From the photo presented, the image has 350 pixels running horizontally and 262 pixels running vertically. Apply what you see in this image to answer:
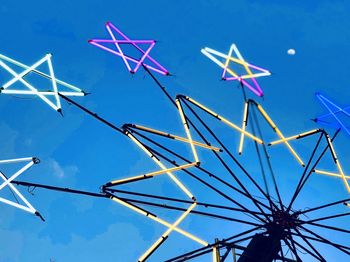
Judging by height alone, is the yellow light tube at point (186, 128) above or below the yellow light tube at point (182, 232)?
above

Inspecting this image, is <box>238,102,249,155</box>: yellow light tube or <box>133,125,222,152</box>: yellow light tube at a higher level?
<box>238,102,249,155</box>: yellow light tube

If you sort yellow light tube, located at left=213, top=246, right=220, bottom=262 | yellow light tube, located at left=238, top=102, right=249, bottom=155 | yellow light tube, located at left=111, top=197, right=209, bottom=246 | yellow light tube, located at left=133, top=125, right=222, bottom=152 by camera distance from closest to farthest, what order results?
yellow light tube, located at left=111, top=197, right=209, bottom=246
yellow light tube, located at left=213, top=246, right=220, bottom=262
yellow light tube, located at left=133, top=125, right=222, bottom=152
yellow light tube, located at left=238, top=102, right=249, bottom=155

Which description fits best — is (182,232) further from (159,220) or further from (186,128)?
(186,128)

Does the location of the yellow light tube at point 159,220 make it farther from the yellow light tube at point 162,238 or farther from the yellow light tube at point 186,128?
the yellow light tube at point 186,128

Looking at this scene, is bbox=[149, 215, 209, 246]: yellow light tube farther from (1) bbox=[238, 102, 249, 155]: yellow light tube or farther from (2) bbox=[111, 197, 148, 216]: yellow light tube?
→ (1) bbox=[238, 102, 249, 155]: yellow light tube

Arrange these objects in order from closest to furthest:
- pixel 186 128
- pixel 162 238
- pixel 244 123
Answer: pixel 162 238, pixel 186 128, pixel 244 123

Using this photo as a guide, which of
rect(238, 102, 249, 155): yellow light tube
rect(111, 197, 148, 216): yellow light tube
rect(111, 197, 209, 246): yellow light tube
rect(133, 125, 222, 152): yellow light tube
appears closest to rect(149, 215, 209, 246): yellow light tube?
rect(111, 197, 209, 246): yellow light tube

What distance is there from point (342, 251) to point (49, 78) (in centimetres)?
947

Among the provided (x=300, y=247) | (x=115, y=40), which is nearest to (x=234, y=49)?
(x=115, y=40)

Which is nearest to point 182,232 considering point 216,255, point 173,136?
point 216,255

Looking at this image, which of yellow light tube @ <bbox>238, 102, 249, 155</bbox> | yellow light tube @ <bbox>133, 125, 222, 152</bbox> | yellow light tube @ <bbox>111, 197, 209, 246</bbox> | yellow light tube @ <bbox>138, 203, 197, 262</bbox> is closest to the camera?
yellow light tube @ <bbox>138, 203, 197, 262</bbox>

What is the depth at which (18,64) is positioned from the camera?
36.2 ft

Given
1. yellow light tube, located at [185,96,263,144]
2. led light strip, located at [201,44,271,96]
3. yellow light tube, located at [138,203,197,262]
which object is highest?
led light strip, located at [201,44,271,96]

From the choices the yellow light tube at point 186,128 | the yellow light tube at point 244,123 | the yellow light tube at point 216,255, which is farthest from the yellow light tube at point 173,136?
the yellow light tube at point 216,255
